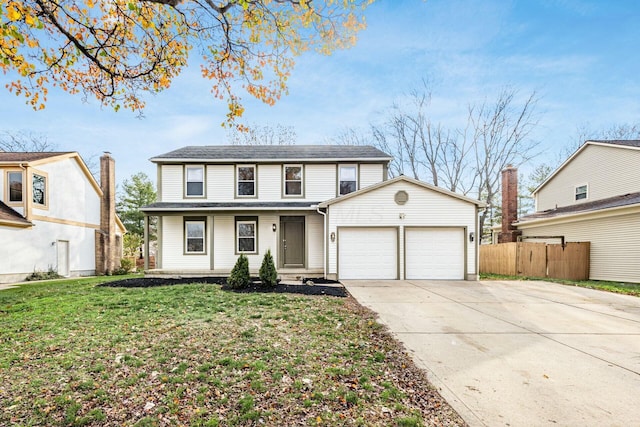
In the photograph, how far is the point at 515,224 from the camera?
1794 centimetres

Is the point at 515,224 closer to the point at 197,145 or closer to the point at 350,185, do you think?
the point at 350,185

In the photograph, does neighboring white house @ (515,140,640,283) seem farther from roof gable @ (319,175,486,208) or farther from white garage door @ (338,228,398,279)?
white garage door @ (338,228,398,279)

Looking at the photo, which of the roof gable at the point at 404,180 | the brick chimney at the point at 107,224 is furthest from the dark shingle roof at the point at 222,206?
the brick chimney at the point at 107,224

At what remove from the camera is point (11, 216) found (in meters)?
12.5

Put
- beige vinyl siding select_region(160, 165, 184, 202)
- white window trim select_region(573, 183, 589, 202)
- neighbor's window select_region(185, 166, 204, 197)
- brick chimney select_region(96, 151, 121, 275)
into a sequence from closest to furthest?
beige vinyl siding select_region(160, 165, 184, 202)
neighbor's window select_region(185, 166, 204, 197)
white window trim select_region(573, 183, 589, 202)
brick chimney select_region(96, 151, 121, 275)

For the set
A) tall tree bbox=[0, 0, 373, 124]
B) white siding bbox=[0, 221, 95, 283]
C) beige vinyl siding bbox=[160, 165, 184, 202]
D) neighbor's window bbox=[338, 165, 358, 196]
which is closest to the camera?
tall tree bbox=[0, 0, 373, 124]

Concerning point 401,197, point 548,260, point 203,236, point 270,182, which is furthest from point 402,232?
point 203,236

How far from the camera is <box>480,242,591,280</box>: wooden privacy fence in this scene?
13789 mm

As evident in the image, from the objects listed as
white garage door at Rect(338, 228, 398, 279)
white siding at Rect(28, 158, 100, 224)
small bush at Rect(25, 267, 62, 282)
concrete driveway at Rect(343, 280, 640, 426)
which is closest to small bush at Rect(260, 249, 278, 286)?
concrete driveway at Rect(343, 280, 640, 426)

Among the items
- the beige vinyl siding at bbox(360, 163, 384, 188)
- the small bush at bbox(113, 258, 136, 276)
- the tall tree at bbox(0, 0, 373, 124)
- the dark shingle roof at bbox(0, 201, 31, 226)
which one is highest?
the tall tree at bbox(0, 0, 373, 124)

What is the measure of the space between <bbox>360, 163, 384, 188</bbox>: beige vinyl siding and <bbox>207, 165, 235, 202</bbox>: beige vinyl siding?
586 cm

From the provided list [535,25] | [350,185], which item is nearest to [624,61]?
[535,25]

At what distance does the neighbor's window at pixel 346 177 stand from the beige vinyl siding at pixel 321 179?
284 millimetres

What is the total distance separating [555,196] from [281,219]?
16623mm
